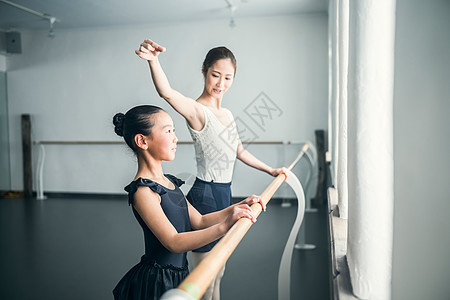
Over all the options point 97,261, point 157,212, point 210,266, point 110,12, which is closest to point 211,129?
point 157,212

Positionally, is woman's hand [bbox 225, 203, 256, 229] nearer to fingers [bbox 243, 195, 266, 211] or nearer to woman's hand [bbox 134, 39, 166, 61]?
fingers [bbox 243, 195, 266, 211]

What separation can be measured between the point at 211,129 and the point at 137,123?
12 centimetres

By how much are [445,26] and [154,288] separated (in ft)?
1.35

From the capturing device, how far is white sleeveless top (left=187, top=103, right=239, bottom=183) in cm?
49

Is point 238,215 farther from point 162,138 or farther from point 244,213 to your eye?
point 162,138

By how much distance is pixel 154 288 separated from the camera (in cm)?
46

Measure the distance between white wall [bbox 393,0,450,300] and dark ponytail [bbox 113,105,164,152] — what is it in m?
0.25

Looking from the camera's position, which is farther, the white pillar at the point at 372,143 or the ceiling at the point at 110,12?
the ceiling at the point at 110,12

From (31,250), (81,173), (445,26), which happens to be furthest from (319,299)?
(31,250)

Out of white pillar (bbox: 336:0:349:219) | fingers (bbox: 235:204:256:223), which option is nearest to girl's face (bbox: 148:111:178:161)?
fingers (bbox: 235:204:256:223)

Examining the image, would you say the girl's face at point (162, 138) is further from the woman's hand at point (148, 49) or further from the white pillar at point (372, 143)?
the white pillar at point (372, 143)

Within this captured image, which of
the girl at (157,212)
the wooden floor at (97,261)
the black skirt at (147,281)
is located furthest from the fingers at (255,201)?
the wooden floor at (97,261)

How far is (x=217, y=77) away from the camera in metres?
0.50

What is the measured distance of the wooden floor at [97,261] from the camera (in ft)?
3.89
